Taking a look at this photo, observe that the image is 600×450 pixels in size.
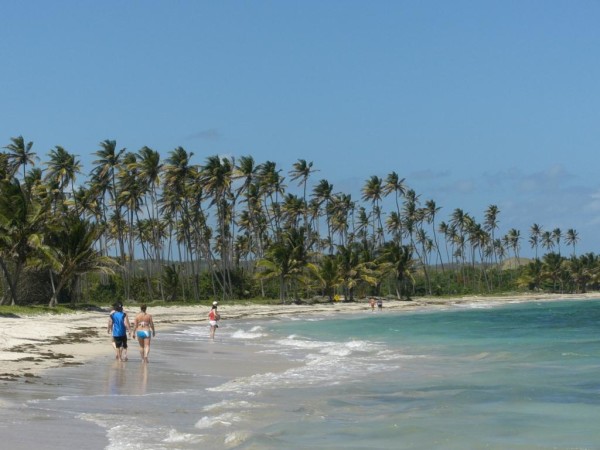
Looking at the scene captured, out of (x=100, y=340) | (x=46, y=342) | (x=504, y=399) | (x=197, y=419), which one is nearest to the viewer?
(x=197, y=419)

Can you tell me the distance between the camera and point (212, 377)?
18.1 meters

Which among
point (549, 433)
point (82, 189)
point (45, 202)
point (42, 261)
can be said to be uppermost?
point (82, 189)

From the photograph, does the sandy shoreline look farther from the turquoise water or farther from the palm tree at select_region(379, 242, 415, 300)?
the palm tree at select_region(379, 242, 415, 300)

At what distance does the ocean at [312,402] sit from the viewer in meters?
10.4

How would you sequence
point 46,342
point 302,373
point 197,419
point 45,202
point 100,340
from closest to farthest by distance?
point 197,419 → point 302,373 → point 46,342 → point 100,340 → point 45,202

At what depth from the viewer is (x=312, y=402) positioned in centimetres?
1407

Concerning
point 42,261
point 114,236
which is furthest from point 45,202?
point 114,236

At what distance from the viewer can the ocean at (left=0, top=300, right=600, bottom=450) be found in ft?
34.0

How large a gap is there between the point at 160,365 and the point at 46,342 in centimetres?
656

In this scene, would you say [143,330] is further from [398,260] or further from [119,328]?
[398,260]

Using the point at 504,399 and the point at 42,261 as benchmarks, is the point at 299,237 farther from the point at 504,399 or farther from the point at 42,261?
the point at 504,399

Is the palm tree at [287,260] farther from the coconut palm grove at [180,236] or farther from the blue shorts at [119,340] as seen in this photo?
the blue shorts at [119,340]

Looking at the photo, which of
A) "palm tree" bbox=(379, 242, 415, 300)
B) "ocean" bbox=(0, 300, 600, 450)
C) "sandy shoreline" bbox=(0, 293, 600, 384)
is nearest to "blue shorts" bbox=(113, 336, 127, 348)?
"ocean" bbox=(0, 300, 600, 450)

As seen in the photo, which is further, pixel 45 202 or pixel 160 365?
pixel 45 202
